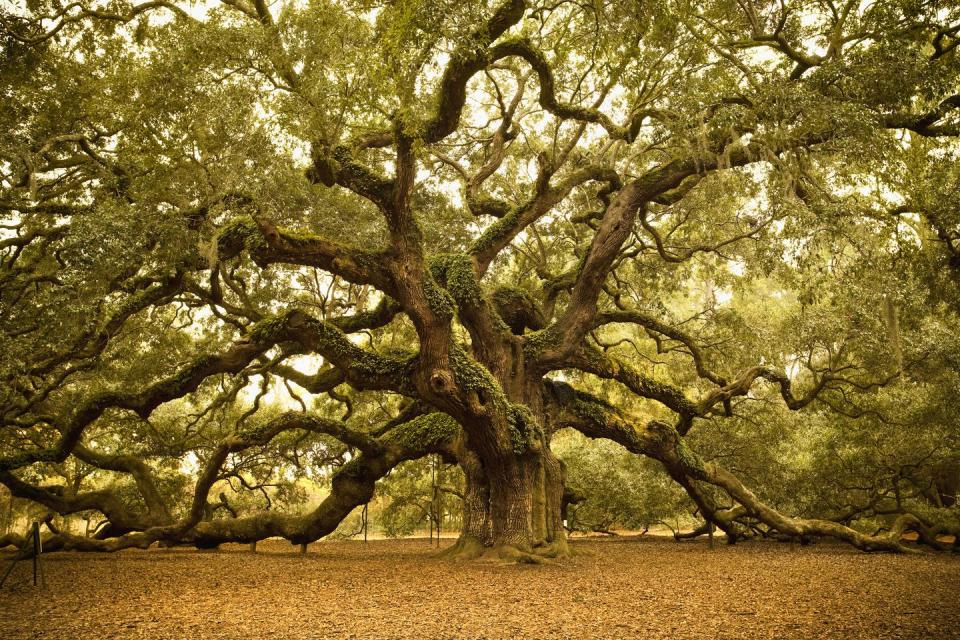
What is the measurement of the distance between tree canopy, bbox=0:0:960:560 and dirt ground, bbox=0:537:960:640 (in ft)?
5.72

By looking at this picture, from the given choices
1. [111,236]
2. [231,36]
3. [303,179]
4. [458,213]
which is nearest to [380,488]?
[458,213]

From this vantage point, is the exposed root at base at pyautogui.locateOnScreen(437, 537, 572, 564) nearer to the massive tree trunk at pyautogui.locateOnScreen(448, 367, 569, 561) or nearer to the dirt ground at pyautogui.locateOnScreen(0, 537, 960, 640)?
the massive tree trunk at pyautogui.locateOnScreen(448, 367, 569, 561)

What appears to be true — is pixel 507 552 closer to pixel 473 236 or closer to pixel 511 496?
pixel 511 496

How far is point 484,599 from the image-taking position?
5.90 metres

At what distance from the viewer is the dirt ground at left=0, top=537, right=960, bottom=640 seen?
453 cm

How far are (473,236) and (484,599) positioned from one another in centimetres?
852

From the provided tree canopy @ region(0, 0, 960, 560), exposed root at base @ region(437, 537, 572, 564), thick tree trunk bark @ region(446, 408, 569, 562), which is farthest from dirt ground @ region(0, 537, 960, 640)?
tree canopy @ region(0, 0, 960, 560)

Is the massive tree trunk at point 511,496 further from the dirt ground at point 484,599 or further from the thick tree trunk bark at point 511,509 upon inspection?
the dirt ground at point 484,599

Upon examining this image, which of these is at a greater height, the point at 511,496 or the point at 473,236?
the point at 473,236

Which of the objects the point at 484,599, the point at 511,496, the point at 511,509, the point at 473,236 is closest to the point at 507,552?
the point at 511,509

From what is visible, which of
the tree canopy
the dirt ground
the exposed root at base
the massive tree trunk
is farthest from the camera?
the massive tree trunk

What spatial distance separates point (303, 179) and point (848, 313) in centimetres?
1044

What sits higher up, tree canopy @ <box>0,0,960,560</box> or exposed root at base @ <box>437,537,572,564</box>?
tree canopy @ <box>0,0,960,560</box>

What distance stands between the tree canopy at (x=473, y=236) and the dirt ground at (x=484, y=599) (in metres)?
1.74
